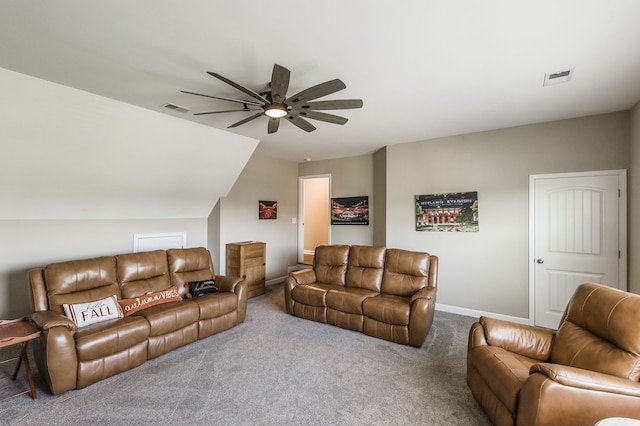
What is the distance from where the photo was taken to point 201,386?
7.80 feet

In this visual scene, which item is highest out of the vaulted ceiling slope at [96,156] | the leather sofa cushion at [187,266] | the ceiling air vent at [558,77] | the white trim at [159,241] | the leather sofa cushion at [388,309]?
the ceiling air vent at [558,77]

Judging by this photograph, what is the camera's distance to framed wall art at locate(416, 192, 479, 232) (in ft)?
13.6

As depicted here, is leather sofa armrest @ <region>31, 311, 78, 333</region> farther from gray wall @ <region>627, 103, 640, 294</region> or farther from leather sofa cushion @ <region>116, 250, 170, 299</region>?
gray wall @ <region>627, 103, 640, 294</region>

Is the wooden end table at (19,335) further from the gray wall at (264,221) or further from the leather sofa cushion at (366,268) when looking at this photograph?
the leather sofa cushion at (366,268)

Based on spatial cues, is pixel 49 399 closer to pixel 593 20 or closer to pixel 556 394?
pixel 556 394

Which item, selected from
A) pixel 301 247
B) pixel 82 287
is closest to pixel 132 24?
pixel 82 287

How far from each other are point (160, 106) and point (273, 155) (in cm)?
276

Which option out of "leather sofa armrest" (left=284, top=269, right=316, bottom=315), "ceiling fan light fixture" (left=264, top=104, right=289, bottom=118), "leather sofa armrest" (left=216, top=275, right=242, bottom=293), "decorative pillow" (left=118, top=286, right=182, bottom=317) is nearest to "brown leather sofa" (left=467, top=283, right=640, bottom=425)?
"leather sofa armrest" (left=284, top=269, right=316, bottom=315)

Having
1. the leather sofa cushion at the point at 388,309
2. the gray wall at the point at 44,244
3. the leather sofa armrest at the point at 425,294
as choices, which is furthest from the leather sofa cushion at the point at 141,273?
the leather sofa armrest at the point at 425,294

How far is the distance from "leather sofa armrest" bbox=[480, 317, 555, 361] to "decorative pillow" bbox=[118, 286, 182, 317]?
3.37 meters

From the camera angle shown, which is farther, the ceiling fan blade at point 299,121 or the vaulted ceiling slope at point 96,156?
the ceiling fan blade at point 299,121

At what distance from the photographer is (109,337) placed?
246cm

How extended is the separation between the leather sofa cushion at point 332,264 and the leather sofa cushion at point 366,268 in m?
0.10

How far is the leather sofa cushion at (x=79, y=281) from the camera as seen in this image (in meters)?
2.74
